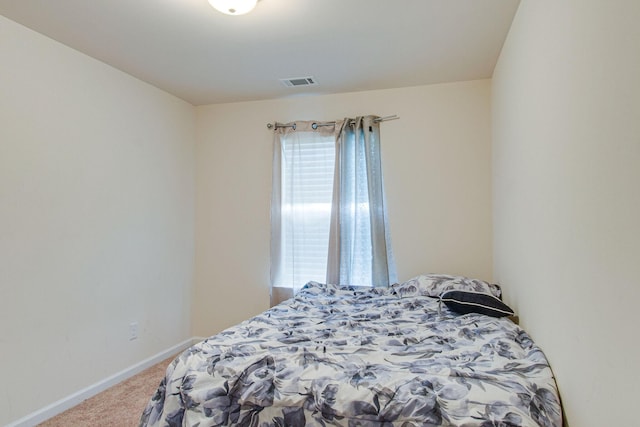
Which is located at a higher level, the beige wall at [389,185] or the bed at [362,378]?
the beige wall at [389,185]

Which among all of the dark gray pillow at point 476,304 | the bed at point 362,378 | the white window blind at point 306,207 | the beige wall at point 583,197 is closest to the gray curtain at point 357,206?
the white window blind at point 306,207

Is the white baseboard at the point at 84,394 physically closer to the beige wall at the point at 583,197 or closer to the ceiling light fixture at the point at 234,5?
the ceiling light fixture at the point at 234,5

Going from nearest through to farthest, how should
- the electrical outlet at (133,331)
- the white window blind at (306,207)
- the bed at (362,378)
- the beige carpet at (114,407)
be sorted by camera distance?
the bed at (362,378), the beige carpet at (114,407), the electrical outlet at (133,331), the white window blind at (306,207)

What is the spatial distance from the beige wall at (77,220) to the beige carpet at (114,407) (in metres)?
0.12

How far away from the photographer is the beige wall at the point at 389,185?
3.02 metres

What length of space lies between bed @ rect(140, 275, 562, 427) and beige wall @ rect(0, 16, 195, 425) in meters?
1.22

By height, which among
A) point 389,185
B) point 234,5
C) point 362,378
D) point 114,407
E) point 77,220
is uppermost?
point 234,5

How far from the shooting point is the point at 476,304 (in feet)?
7.02

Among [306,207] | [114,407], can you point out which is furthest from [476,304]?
[114,407]

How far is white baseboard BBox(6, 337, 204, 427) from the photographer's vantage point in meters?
2.16

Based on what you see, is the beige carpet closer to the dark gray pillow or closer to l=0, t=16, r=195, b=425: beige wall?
l=0, t=16, r=195, b=425: beige wall

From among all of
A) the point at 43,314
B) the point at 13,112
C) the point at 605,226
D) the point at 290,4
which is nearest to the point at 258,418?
the point at 605,226

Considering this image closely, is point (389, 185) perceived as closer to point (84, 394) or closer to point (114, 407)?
point (114, 407)

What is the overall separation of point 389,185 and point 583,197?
212cm
